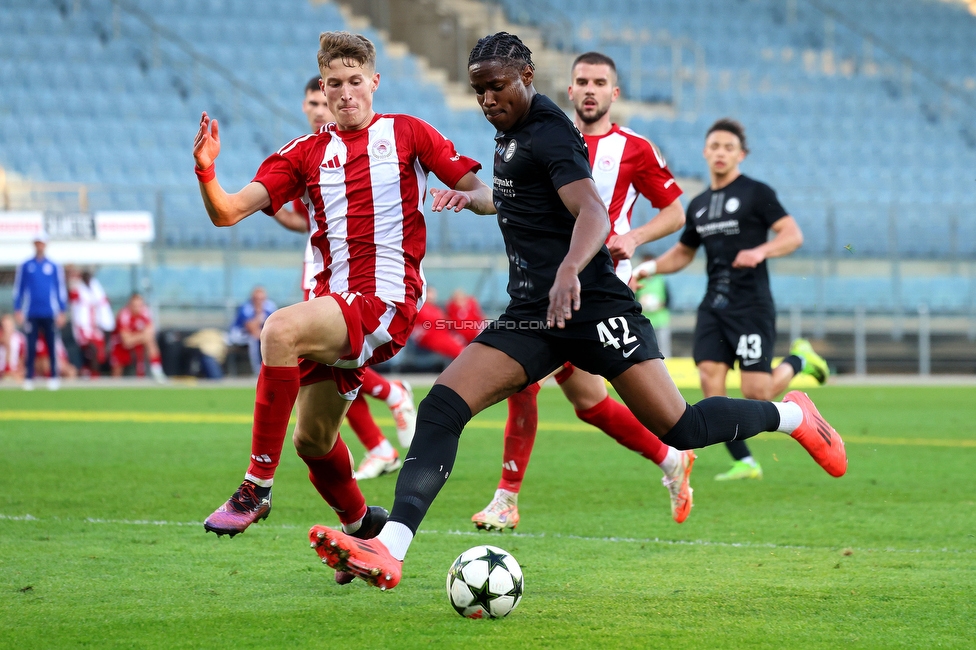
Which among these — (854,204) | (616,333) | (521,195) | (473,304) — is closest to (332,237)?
(521,195)

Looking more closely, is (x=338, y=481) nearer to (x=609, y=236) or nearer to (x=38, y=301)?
(x=609, y=236)

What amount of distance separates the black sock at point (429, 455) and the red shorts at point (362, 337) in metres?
0.50

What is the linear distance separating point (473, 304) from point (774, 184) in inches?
358

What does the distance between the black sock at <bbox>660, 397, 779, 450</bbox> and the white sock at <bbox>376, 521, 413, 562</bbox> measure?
1190 millimetres

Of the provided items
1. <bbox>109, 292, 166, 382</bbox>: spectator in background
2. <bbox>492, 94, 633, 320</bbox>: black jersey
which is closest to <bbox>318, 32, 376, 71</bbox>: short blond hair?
<bbox>492, 94, 633, 320</bbox>: black jersey

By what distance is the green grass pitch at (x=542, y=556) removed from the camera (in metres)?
3.70

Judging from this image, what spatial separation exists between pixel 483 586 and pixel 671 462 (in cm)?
224

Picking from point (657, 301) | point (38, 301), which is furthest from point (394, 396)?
point (657, 301)

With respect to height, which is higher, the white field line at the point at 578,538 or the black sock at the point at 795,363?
the black sock at the point at 795,363

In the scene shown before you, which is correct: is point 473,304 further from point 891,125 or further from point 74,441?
point 891,125

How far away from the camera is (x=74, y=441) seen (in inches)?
386

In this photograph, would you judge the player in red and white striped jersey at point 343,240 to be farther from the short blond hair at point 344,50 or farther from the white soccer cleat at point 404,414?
the white soccer cleat at point 404,414

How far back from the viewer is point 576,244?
4027 mm

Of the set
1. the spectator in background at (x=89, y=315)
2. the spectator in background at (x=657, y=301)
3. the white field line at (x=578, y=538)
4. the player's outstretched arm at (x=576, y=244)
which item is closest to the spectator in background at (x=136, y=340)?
the spectator in background at (x=89, y=315)
